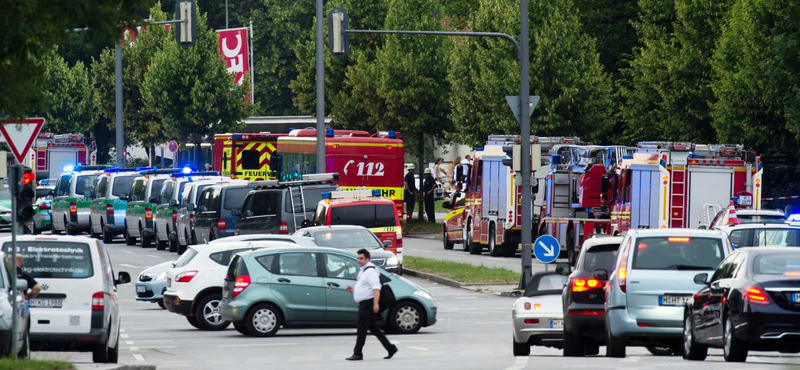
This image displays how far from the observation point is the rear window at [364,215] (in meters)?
26.9

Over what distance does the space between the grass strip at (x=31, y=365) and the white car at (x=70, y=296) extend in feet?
4.00

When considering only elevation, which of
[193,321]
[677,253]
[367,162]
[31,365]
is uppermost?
[367,162]

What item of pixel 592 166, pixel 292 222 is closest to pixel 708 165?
pixel 592 166

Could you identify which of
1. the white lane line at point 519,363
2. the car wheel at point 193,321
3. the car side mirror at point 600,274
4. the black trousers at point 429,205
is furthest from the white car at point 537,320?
the black trousers at point 429,205

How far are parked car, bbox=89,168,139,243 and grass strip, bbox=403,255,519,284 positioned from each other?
11.7m

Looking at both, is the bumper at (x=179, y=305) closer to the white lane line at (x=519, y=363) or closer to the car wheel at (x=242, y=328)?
the car wheel at (x=242, y=328)

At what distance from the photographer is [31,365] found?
12633mm

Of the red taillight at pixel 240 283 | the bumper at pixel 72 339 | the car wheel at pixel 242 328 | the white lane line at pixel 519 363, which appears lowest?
the car wheel at pixel 242 328

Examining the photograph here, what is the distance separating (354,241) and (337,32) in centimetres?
474

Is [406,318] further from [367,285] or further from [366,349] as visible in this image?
[367,285]

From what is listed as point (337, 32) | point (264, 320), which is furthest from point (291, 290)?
point (337, 32)

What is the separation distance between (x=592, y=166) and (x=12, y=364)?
21.2 metres

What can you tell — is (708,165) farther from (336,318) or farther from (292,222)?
(336,318)

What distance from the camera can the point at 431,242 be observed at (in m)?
41.1
